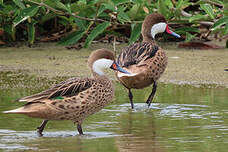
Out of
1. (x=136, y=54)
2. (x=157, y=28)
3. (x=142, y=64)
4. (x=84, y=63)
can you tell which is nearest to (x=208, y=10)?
(x=157, y=28)

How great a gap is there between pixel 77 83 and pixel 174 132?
103cm

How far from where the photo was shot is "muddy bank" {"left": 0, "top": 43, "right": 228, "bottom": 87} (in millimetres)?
9117

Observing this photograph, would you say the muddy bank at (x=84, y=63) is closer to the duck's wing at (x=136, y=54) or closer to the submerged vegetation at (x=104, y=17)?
the submerged vegetation at (x=104, y=17)

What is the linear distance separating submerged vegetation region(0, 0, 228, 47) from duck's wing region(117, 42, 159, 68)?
59.5 inches

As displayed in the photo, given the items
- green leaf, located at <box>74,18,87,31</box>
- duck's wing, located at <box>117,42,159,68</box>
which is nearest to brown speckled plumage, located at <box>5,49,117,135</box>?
duck's wing, located at <box>117,42,159,68</box>

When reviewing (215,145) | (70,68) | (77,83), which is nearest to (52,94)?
(77,83)

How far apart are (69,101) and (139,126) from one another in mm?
817

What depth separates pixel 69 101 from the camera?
5926mm

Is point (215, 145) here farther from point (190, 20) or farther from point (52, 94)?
point (190, 20)

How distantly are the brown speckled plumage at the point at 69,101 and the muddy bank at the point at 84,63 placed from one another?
287cm

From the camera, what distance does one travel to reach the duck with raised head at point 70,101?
19.1 ft

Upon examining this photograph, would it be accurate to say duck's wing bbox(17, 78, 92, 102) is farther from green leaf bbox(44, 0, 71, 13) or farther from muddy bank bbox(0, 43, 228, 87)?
green leaf bbox(44, 0, 71, 13)

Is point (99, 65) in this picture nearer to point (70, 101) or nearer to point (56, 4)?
point (70, 101)

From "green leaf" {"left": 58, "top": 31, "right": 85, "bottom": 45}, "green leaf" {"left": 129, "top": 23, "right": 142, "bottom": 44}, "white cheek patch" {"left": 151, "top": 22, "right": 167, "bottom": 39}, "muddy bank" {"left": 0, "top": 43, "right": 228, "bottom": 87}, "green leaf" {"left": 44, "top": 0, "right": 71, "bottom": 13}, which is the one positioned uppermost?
"green leaf" {"left": 44, "top": 0, "right": 71, "bottom": 13}
